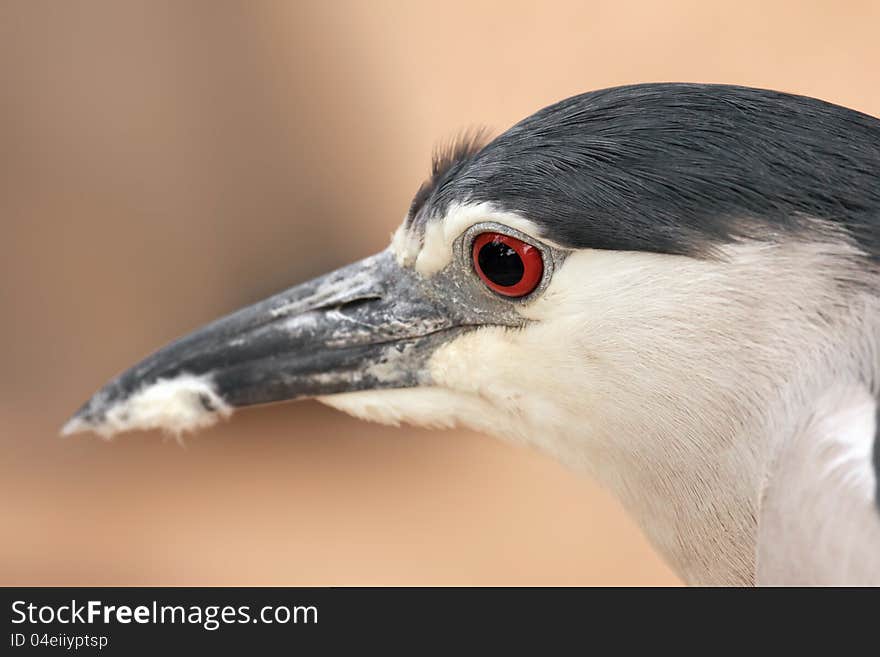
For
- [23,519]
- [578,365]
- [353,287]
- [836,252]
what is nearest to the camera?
[836,252]

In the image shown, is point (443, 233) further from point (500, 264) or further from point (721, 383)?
point (721, 383)

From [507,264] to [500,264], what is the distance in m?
0.02

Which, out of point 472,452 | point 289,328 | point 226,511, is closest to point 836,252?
point 289,328

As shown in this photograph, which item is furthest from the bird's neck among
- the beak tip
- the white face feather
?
the beak tip

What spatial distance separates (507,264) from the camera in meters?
2.14

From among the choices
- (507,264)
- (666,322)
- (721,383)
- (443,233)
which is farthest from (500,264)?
(721,383)

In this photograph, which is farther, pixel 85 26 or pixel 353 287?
pixel 85 26

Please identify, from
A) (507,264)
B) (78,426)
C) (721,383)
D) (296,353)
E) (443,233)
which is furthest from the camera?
(78,426)
